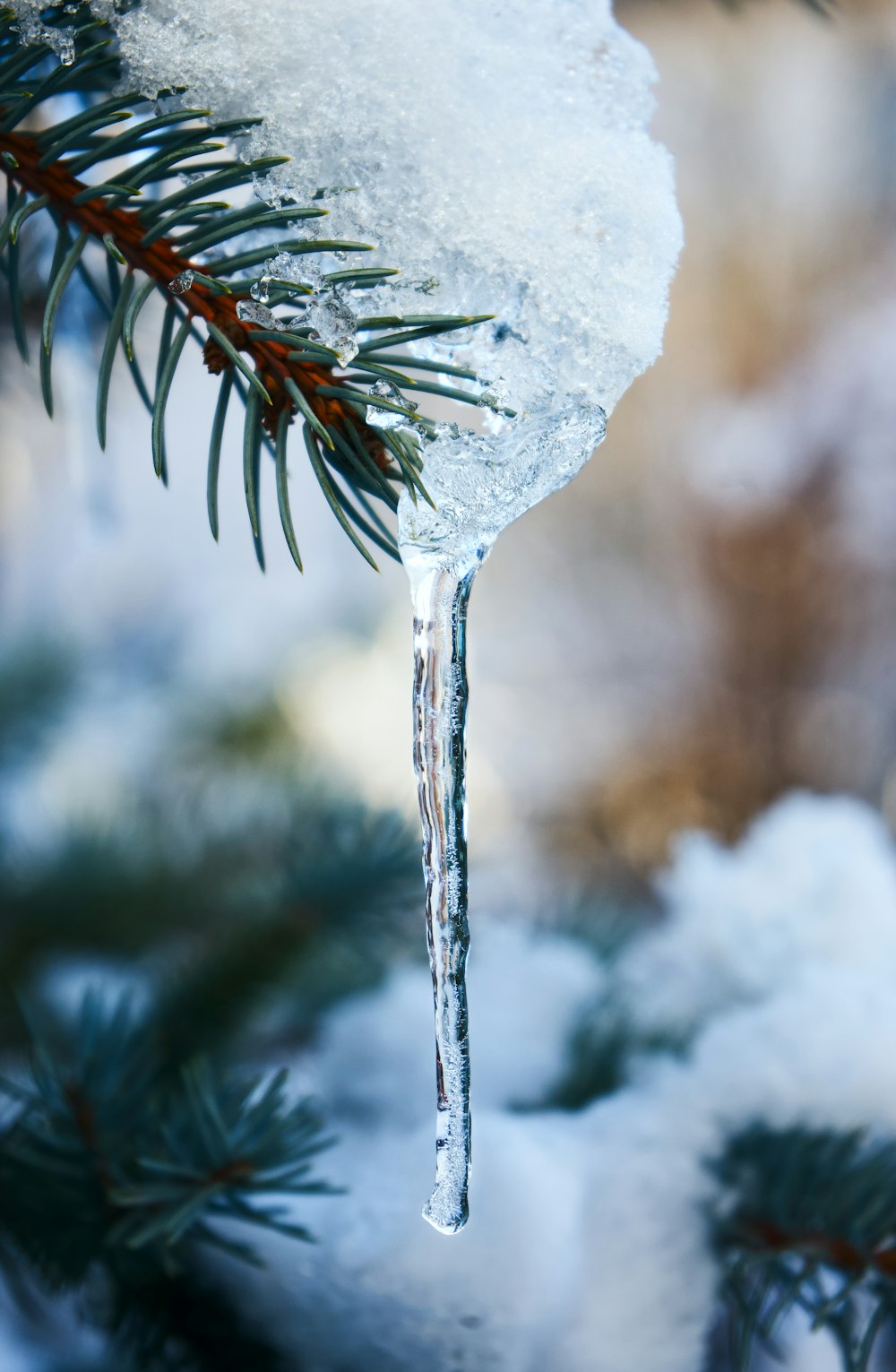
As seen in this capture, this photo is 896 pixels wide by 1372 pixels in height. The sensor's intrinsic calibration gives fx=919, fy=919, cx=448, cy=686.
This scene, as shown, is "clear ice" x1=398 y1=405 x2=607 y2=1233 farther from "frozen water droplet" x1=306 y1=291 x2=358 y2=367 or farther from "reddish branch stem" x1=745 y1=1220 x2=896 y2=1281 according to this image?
"reddish branch stem" x1=745 y1=1220 x2=896 y2=1281

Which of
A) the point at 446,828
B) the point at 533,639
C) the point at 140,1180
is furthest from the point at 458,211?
the point at 533,639

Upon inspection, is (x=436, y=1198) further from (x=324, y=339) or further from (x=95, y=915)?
(x=95, y=915)

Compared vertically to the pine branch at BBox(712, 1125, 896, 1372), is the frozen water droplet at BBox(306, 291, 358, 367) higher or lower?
higher

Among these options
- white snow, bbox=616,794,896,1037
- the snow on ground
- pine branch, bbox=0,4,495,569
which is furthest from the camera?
white snow, bbox=616,794,896,1037

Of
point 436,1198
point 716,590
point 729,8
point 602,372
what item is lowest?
point 436,1198

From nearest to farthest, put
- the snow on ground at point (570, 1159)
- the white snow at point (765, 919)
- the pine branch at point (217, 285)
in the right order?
1. the pine branch at point (217, 285)
2. the snow on ground at point (570, 1159)
3. the white snow at point (765, 919)

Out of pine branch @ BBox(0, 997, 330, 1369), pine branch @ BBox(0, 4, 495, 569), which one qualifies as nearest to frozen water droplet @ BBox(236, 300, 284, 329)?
pine branch @ BBox(0, 4, 495, 569)

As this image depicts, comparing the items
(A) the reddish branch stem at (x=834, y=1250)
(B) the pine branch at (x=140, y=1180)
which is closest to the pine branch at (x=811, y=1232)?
(A) the reddish branch stem at (x=834, y=1250)

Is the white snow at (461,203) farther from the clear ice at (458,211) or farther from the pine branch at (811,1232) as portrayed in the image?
the pine branch at (811,1232)

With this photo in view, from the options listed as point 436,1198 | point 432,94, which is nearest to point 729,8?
point 432,94
